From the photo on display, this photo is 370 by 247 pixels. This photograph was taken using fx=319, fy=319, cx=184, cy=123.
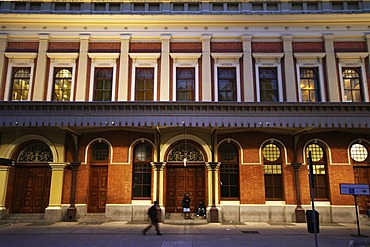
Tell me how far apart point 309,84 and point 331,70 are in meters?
1.31

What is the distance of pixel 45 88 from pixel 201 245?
480 inches

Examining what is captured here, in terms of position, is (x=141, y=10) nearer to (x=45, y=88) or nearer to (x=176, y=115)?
(x=45, y=88)

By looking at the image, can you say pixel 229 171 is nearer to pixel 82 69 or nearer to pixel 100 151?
pixel 100 151

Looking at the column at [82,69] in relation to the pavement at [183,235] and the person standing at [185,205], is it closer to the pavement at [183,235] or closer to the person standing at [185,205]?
the pavement at [183,235]

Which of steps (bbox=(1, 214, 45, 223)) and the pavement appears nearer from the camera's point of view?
the pavement

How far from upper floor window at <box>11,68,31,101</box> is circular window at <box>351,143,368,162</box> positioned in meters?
17.5

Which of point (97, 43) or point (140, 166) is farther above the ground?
point (97, 43)

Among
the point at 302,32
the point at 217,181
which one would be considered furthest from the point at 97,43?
the point at 302,32

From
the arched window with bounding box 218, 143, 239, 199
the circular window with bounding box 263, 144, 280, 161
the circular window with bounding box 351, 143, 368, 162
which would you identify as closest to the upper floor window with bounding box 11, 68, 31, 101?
the arched window with bounding box 218, 143, 239, 199

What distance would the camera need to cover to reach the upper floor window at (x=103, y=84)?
17438mm

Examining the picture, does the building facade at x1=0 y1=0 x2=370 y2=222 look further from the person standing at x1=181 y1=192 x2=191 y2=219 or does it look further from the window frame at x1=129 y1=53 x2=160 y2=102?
the person standing at x1=181 y1=192 x2=191 y2=219

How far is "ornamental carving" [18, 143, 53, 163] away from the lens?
54.2 feet

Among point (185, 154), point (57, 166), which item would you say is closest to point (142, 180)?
point (185, 154)

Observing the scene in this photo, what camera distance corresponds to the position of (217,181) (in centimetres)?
1602
